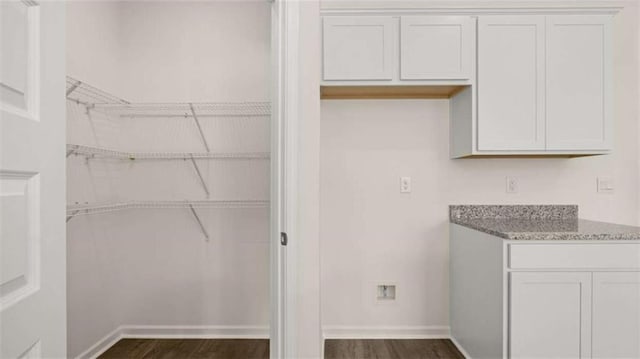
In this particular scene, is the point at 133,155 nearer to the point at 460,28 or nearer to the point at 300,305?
the point at 300,305

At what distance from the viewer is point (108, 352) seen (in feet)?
8.69

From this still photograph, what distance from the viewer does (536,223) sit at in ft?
8.39

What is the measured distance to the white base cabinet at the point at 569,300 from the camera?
6.65 feet

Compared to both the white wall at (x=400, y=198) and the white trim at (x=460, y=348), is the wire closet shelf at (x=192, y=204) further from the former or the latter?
the white trim at (x=460, y=348)

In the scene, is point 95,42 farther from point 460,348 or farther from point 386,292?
point 460,348

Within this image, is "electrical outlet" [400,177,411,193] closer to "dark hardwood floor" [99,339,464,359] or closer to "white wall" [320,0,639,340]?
"white wall" [320,0,639,340]

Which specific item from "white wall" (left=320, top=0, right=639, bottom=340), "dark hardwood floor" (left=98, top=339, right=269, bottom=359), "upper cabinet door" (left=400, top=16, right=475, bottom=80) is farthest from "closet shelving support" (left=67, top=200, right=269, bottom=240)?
"upper cabinet door" (left=400, top=16, right=475, bottom=80)

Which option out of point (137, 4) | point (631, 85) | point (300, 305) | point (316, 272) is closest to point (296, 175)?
point (316, 272)

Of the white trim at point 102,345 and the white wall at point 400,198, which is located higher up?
the white wall at point 400,198

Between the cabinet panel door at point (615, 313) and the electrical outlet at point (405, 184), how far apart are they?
1218mm

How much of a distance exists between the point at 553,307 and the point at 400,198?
1169 mm

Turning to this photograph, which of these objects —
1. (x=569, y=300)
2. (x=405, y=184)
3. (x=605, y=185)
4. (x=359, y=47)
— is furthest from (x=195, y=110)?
(x=605, y=185)

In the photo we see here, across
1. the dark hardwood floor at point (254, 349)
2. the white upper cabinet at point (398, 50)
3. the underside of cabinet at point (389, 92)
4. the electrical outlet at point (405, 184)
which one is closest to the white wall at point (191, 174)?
the dark hardwood floor at point (254, 349)

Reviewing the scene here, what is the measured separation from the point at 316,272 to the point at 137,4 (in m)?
2.41
